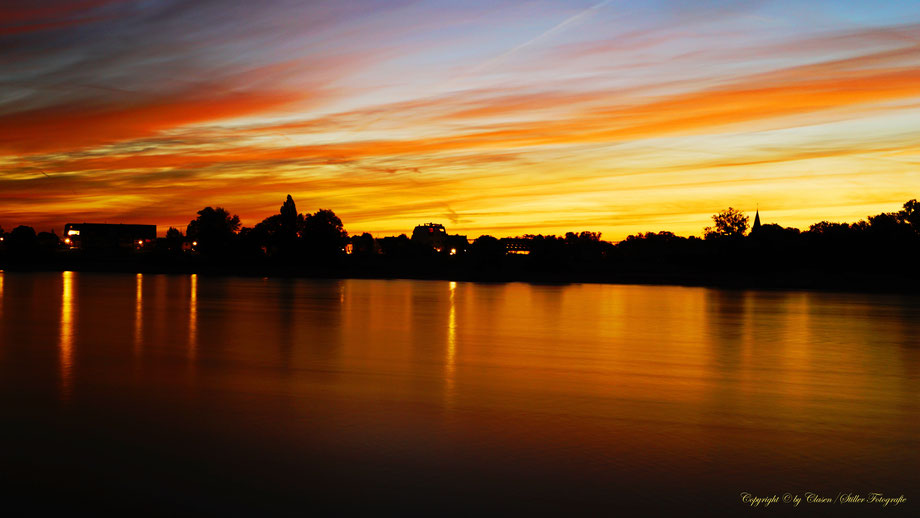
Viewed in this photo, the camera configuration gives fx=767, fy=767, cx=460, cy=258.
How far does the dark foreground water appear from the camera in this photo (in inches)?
366

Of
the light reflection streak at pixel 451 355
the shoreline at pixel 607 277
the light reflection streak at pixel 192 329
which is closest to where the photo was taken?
the light reflection streak at pixel 451 355

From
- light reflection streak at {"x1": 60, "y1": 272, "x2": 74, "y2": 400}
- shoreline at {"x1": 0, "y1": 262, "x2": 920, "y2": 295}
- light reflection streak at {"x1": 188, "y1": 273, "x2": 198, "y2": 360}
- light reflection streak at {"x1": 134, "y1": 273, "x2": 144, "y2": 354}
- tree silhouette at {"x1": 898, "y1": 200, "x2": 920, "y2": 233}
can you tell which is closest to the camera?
light reflection streak at {"x1": 60, "y1": 272, "x2": 74, "y2": 400}

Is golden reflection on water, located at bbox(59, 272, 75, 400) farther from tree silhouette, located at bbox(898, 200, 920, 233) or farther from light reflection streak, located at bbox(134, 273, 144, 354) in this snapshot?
tree silhouette, located at bbox(898, 200, 920, 233)

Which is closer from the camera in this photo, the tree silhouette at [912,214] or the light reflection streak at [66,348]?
the light reflection streak at [66,348]

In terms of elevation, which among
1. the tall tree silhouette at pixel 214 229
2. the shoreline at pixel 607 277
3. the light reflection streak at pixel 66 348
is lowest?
the light reflection streak at pixel 66 348

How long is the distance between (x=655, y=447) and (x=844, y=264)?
98811 mm

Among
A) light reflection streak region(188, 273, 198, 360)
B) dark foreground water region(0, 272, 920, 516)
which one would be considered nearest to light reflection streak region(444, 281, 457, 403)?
dark foreground water region(0, 272, 920, 516)

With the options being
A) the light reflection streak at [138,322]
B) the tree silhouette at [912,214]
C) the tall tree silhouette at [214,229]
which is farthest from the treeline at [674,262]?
the light reflection streak at [138,322]

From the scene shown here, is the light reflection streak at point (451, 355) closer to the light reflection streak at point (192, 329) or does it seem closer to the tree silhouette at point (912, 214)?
the light reflection streak at point (192, 329)

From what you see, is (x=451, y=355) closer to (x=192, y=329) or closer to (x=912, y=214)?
(x=192, y=329)

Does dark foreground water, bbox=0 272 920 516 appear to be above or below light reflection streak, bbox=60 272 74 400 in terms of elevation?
below

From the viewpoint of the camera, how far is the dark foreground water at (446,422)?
9289 millimetres

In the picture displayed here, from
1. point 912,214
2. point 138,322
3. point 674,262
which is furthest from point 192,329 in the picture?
point 912,214

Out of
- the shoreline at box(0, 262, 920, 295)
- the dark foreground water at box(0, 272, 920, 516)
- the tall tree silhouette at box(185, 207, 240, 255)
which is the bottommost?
the dark foreground water at box(0, 272, 920, 516)
